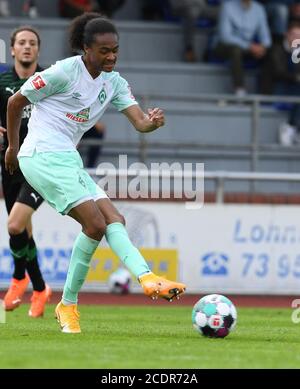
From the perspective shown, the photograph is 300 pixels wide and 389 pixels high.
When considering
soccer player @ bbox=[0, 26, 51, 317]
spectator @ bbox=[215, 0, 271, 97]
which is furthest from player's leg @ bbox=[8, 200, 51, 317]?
spectator @ bbox=[215, 0, 271, 97]

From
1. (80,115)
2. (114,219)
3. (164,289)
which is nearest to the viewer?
(164,289)

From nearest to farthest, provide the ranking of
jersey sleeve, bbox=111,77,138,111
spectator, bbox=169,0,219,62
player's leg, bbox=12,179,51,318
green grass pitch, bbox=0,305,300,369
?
green grass pitch, bbox=0,305,300,369 → jersey sleeve, bbox=111,77,138,111 → player's leg, bbox=12,179,51,318 → spectator, bbox=169,0,219,62

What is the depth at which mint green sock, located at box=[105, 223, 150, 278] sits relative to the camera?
8297 mm

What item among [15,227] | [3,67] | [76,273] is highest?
[3,67]

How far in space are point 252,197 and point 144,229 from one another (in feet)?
6.23

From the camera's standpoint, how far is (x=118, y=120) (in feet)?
60.6

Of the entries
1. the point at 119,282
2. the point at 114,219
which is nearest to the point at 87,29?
the point at 114,219

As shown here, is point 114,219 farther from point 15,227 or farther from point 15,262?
point 15,262

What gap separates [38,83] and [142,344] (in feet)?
6.67

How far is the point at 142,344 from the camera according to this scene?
317 inches

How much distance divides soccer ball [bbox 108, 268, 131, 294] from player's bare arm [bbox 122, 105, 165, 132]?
675cm

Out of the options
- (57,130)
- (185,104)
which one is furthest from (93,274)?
(57,130)

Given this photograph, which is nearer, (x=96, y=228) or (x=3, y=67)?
(x=96, y=228)

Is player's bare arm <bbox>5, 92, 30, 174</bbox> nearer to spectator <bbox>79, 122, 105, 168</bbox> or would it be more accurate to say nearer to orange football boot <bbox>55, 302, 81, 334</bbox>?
orange football boot <bbox>55, 302, 81, 334</bbox>
